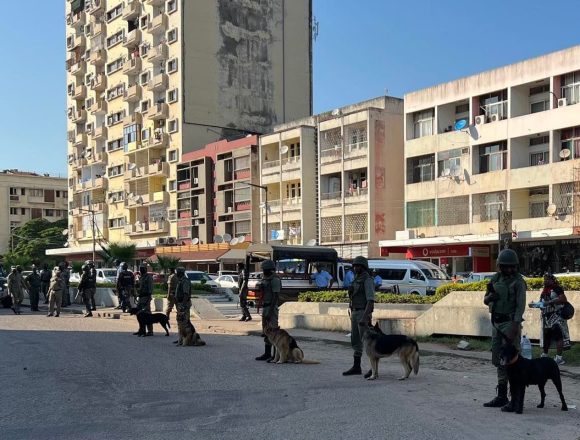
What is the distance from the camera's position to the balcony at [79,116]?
86.3 meters

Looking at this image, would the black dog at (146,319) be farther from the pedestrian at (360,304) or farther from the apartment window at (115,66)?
the apartment window at (115,66)

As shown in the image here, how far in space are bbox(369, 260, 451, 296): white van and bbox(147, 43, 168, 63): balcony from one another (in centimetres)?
4338

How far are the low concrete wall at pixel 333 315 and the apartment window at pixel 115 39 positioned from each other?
65.3 meters

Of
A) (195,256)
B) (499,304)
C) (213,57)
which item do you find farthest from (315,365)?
(213,57)

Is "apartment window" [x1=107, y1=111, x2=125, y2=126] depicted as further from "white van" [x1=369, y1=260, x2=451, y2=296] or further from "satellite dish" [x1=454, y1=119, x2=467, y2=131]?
"white van" [x1=369, y1=260, x2=451, y2=296]

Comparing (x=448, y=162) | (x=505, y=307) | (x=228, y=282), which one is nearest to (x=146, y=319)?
(x=505, y=307)

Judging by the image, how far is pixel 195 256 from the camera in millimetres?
62500

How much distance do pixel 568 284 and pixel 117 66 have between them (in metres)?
72.3

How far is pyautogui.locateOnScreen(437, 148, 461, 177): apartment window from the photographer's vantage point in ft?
147

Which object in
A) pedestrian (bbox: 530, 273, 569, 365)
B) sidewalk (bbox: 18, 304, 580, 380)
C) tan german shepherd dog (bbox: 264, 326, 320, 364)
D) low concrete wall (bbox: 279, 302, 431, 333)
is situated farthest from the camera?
low concrete wall (bbox: 279, 302, 431, 333)

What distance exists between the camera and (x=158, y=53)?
6981 centimetres

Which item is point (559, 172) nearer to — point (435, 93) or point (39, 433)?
point (435, 93)

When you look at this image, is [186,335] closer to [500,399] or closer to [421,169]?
[500,399]

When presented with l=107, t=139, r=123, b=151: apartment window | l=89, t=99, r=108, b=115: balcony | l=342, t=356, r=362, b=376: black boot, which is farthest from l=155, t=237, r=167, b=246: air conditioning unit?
l=342, t=356, r=362, b=376: black boot
